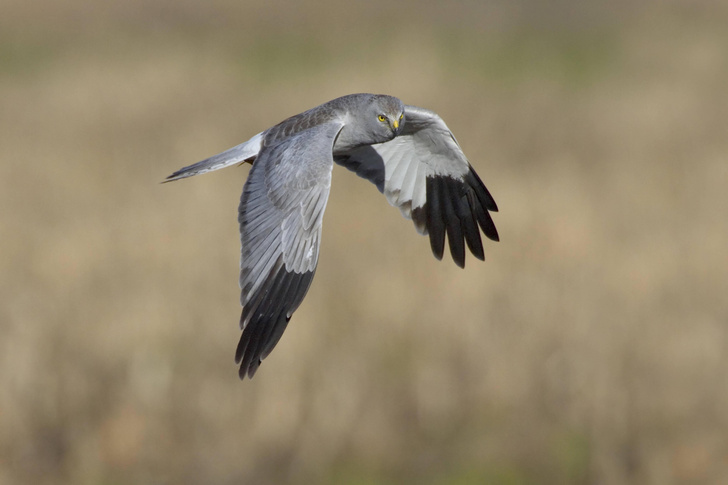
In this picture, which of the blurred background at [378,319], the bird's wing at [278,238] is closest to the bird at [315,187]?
the bird's wing at [278,238]

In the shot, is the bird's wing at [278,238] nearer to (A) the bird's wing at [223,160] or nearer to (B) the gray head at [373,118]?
(A) the bird's wing at [223,160]

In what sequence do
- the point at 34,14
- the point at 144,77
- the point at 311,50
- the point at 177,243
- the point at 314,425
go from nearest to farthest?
the point at 314,425, the point at 177,243, the point at 144,77, the point at 311,50, the point at 34,14

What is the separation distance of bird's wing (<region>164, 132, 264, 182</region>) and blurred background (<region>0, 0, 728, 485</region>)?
2.99 metres

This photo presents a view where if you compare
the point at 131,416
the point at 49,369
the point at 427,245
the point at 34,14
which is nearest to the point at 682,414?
the point at 427,245

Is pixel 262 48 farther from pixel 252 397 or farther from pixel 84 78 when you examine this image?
pixel 252 397

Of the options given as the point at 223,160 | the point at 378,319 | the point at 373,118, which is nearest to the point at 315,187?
the point at 223,160

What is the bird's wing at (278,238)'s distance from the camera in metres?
4.18

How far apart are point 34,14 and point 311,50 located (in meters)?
5.91

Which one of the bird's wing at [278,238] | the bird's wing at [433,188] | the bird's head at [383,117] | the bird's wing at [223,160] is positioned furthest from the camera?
the bird's wing at [433,188]

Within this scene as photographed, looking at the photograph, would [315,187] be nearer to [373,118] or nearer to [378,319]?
[373,118]

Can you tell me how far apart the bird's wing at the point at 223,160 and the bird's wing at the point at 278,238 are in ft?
0.76

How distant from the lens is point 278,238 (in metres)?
4.38

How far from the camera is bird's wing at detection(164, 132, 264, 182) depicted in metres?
4.77

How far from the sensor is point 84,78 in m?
13.9
